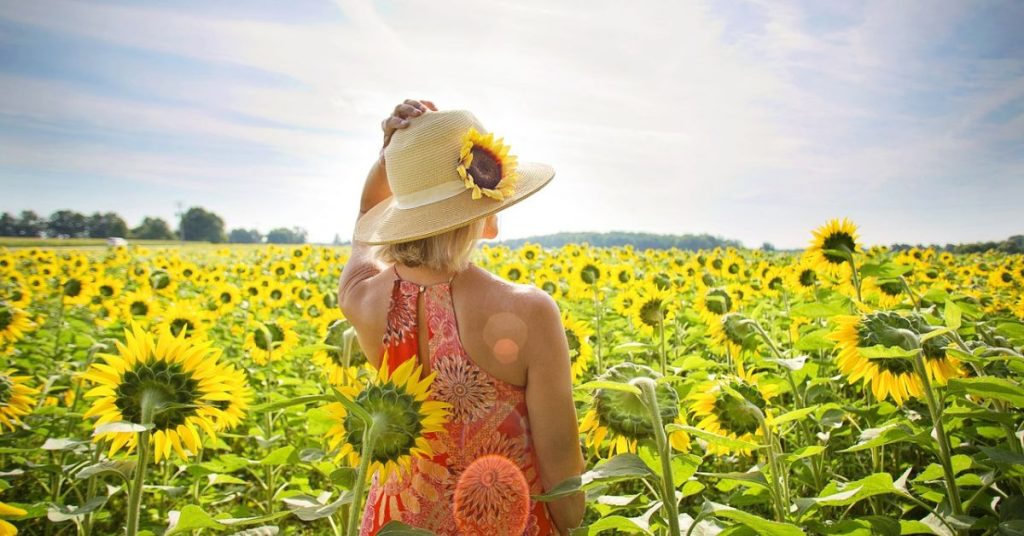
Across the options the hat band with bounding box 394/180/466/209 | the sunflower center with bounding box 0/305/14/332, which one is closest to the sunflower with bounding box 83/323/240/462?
the hat band with bounding box 394/180/466/209

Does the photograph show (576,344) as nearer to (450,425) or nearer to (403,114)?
(450,425)

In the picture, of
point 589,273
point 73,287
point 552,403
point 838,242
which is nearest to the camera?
point 552,403

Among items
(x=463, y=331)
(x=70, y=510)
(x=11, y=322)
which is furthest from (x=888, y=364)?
(x=11, y=322)

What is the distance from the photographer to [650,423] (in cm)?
159

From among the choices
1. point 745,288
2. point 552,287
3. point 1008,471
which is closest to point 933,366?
point 1008,471

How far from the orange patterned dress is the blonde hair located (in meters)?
0.07

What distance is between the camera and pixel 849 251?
3320 mm

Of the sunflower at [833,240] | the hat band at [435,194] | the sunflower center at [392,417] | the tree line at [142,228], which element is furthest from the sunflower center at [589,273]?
the tree line at [142,228]

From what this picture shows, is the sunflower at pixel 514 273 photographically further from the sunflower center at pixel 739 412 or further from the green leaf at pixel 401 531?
the green leaf at pixel 401 531

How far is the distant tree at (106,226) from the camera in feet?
204

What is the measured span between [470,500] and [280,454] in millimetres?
737

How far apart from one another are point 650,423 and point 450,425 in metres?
0.61

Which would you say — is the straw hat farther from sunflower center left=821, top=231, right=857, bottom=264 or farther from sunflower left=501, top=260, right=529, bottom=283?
sunflower left=501, top=260, right=529, bottom=283

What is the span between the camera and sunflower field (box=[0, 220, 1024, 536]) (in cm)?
133
